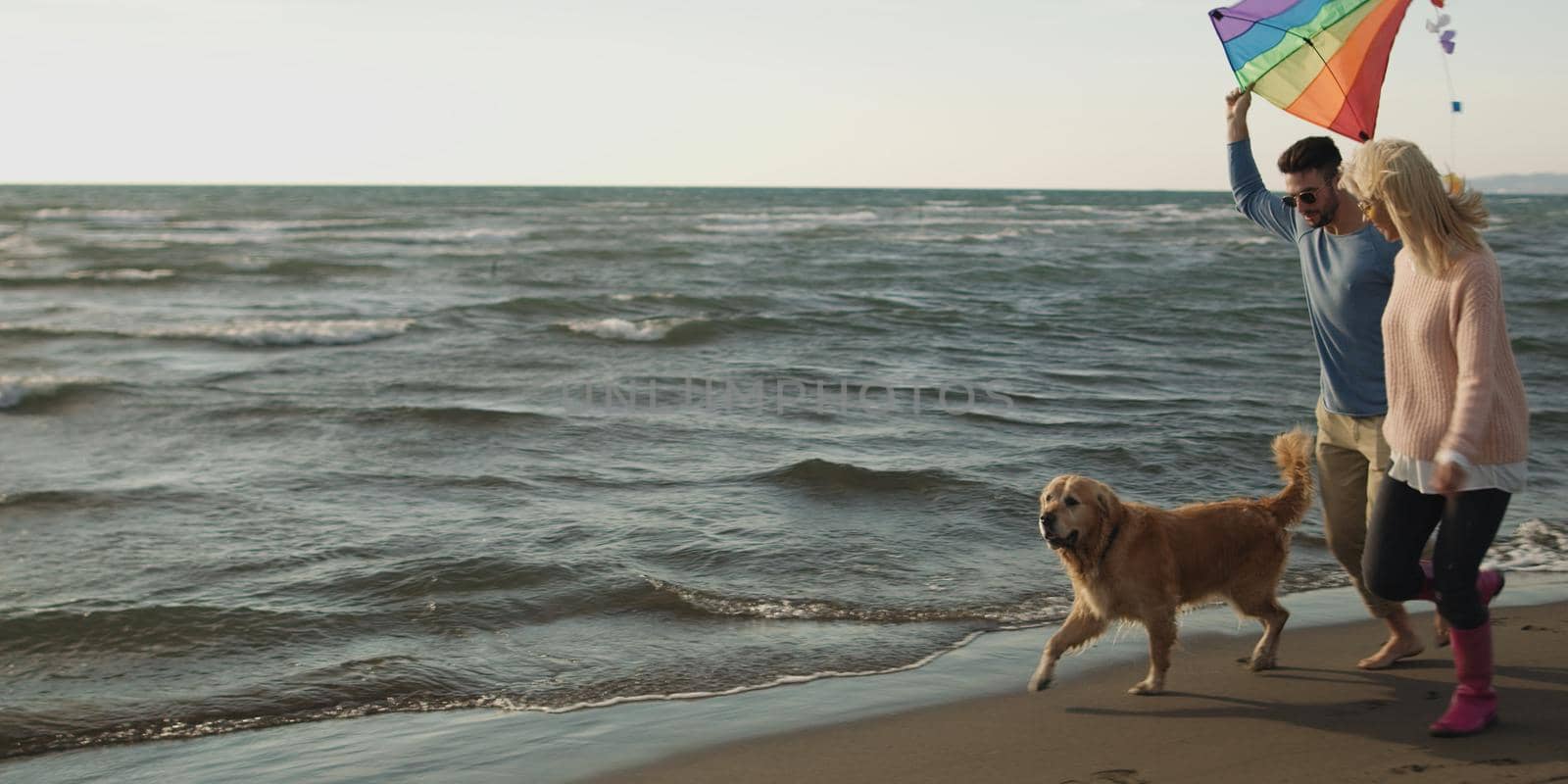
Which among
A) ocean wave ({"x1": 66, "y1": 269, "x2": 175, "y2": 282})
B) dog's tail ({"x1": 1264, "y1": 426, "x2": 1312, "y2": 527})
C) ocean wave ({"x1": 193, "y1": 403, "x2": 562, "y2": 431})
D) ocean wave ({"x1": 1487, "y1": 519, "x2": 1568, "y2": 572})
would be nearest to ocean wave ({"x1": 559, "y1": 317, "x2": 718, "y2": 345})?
ocean wave ({"x1": 193, "y1": 403, "x2": 562, "y2": 431})

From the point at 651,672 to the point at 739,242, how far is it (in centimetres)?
3517

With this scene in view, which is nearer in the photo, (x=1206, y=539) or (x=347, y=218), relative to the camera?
(x=1206, y=539)

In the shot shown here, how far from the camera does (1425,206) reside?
3.42 meters

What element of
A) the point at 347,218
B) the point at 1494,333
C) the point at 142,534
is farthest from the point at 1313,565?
the point at 347,218

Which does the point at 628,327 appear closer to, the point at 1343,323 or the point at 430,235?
the point at 1343,323

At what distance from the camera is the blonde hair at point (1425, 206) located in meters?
3.42

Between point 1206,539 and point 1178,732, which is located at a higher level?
point 1206,539

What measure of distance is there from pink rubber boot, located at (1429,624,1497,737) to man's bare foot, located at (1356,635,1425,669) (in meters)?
0.79

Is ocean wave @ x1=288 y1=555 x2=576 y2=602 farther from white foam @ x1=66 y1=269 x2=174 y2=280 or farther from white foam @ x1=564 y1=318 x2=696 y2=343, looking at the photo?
white foam @ x1=66 y1=269 x2=174 y2=280

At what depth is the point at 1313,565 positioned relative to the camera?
6.68m

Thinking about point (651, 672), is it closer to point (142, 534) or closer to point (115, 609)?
point (115, 609)

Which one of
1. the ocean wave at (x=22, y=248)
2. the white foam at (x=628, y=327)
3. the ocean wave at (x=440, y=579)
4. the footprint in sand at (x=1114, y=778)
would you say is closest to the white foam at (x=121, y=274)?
the ocean wave at (x=22, y=248)

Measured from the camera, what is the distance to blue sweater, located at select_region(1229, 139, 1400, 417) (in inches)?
171

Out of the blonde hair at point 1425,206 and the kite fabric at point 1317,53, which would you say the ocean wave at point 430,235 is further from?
the blonde hair at point 1425,206
